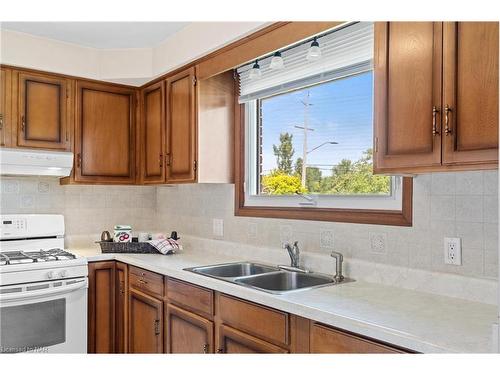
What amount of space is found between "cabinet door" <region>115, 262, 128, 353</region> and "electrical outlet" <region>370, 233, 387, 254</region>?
5.49 feet

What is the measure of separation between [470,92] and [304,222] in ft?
4.14

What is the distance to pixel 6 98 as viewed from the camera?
290 cm

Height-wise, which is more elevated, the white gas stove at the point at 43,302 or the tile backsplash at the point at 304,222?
the tile backsplash at the point at 304,222

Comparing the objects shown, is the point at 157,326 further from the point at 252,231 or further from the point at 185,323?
the point at 252,231

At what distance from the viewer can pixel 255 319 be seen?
182 centimetres

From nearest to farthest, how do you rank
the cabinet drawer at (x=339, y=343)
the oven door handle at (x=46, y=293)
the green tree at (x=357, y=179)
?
the cabinet drawer at (x=339, y=343)
the green tree at (x=357, y=179)
the oven door handle at (x=46, y=293)

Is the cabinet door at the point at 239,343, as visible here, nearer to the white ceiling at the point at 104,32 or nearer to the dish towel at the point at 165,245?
the dish towel at the point at 165,245

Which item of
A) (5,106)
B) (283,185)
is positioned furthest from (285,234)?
(5,106)

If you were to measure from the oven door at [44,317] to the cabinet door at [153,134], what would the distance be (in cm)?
96

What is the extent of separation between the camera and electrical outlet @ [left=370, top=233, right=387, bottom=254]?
2.00 m

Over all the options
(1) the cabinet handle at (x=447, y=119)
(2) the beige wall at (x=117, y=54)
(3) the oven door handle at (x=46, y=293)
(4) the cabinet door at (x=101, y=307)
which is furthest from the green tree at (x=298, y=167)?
(3) the oven door handle at (x=46, y=293)

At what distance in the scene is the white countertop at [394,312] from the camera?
1.21 m

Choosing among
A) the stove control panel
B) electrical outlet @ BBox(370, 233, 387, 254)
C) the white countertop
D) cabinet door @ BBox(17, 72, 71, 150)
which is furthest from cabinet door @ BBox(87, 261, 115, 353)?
electrical outlet @ BBox(370, 233, 387, 254)
